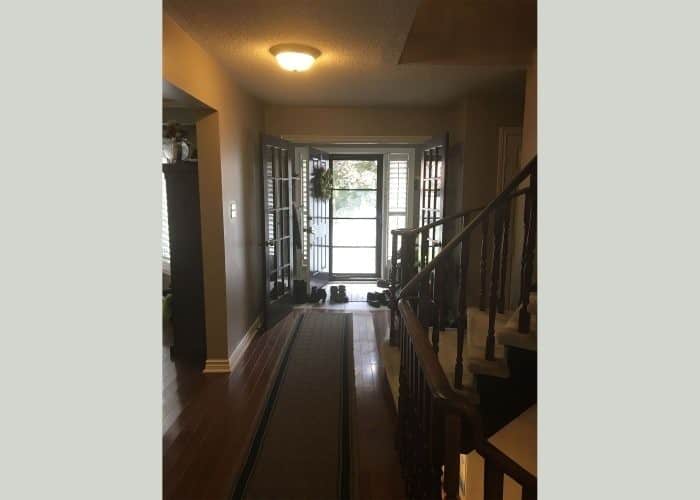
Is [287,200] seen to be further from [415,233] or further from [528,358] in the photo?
[528,358]

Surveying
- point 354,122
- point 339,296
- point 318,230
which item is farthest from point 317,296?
point 354,122

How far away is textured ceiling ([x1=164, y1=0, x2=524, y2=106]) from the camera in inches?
82.0

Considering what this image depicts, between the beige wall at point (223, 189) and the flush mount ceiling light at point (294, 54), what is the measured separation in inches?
20.3

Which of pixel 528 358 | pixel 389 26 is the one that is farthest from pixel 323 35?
pixel 528 358

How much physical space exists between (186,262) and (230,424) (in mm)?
1389

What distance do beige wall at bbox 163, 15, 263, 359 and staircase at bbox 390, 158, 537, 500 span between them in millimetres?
1412

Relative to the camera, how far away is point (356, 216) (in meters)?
7.09

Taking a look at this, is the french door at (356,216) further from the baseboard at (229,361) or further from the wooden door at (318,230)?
the baseboard at (229,361)

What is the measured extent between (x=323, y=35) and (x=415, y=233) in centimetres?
149

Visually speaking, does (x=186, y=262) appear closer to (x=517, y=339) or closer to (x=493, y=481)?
(x=517, y=339)

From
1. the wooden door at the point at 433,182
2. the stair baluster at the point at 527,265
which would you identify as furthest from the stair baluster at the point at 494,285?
the wooden door at the point at 433,182

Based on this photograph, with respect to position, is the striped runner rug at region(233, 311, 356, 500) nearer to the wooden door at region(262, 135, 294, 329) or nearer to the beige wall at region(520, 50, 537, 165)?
the wooden door at region(262, 135, 294, 329)

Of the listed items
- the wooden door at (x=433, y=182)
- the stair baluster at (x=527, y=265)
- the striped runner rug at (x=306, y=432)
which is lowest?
the striped runner rug at (x=306, y=432)

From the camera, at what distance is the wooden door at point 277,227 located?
13.6ft
